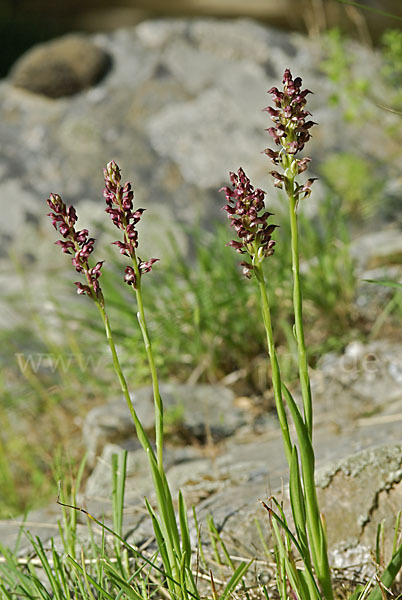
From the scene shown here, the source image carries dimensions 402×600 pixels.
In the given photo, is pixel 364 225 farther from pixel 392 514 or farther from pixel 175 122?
pixel 392 514

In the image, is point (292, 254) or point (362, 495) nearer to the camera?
point (292, 254)

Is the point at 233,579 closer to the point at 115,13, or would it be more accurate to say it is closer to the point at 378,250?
the point at 378,250

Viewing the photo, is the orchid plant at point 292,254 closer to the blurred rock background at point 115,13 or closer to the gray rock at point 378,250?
the gray rock at point 378,250

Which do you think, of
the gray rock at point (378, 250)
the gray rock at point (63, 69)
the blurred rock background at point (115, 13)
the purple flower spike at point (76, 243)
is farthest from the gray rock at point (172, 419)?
the blurred rock background at point (115, 13)

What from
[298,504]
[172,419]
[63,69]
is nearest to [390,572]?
[298,504]

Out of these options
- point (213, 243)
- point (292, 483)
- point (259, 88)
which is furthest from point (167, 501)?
point (259, 88)

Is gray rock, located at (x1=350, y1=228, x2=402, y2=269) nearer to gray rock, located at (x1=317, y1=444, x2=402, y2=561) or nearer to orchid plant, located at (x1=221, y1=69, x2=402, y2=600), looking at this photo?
gray rock, located at (x1=317, y1=444, x2=402, y2=561)

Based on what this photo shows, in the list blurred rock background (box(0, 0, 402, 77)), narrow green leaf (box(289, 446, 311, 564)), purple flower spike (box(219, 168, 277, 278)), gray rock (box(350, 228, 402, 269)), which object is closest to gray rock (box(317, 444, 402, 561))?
narrow green leaf (box(289, 446, 311, 564))

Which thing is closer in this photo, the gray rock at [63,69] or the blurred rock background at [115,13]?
the gray rock at [63,69]
